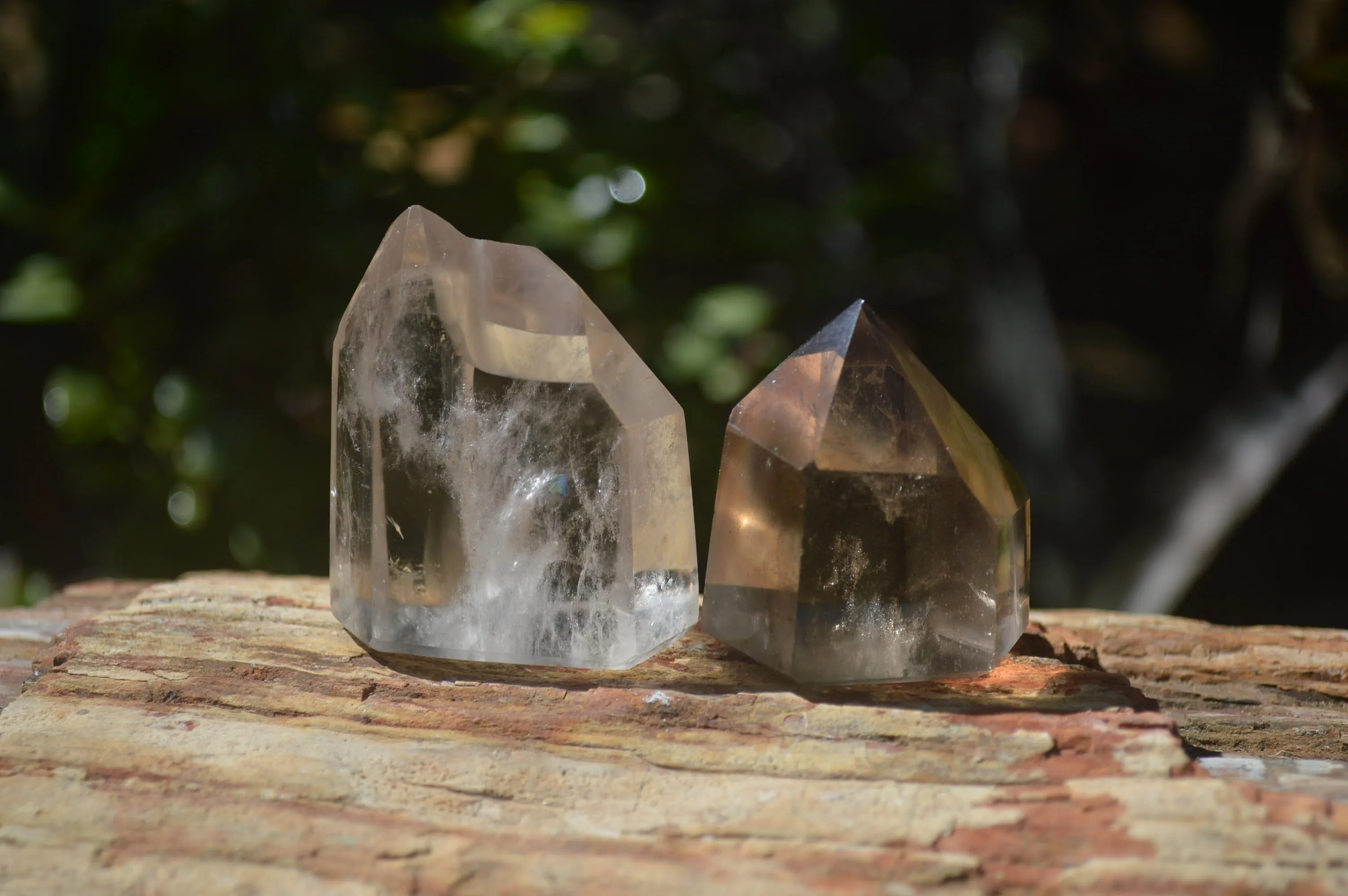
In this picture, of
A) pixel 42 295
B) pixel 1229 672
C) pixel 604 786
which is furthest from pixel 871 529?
pixel 42 295

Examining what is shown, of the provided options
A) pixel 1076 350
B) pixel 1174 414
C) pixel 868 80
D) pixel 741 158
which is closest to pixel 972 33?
pixel 868 80

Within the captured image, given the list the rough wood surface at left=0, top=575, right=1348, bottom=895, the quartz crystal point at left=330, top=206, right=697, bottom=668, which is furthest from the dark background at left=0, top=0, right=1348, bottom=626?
the rough wood surface at left=0, top=575, right=1348, bottom=895

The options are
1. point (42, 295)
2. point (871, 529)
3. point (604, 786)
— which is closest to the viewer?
point (604, 786)

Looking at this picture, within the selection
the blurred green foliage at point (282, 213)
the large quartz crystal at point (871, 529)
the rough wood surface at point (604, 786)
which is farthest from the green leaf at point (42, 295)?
the large quartz crystal at point (871, 529)

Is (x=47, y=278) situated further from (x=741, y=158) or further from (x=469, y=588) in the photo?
(x=741, y=158)

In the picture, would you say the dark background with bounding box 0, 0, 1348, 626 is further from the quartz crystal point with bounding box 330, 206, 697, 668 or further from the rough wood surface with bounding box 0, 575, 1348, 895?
the rough wood surface with bounding box 0, 575, 1348, 895

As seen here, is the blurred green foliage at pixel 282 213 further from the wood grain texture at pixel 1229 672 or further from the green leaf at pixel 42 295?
the wood grain texture at pixel 1229 672

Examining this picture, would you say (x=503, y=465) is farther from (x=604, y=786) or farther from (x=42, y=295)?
(x=42, y=295)
